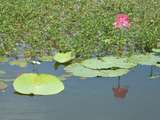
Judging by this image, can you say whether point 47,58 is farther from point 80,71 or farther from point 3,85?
point 3,85

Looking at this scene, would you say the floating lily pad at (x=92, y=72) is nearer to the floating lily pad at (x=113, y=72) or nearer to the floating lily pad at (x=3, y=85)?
the floating lily pad at (x=113, y=72)

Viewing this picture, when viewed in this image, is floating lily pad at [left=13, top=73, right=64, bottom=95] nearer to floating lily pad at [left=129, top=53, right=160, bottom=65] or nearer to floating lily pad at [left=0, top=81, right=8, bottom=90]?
floating lily pad at [left=0, top=81, right=8, bottom=90]

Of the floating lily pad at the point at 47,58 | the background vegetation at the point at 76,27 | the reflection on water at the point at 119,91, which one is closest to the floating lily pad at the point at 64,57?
the floating lily pad at the point at 47,58

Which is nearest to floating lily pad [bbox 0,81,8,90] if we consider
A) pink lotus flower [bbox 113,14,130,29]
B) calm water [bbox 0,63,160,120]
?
calm water [bbox 0,63,160,120]

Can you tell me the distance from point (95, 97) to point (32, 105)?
590mm

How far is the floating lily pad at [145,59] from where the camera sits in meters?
5.73

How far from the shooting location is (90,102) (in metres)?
4.78

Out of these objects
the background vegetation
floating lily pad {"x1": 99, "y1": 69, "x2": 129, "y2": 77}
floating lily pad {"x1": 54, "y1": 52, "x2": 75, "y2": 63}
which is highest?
the background vegetation

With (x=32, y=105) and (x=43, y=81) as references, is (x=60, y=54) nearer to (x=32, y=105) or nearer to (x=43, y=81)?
(x=43, y=81)

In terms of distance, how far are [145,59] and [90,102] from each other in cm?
127

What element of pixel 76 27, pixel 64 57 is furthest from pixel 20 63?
pixel 76 27

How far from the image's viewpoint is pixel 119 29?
6.54 meters

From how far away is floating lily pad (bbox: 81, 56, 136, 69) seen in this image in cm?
554

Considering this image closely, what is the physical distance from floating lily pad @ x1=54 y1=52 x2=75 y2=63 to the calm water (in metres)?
0.33
